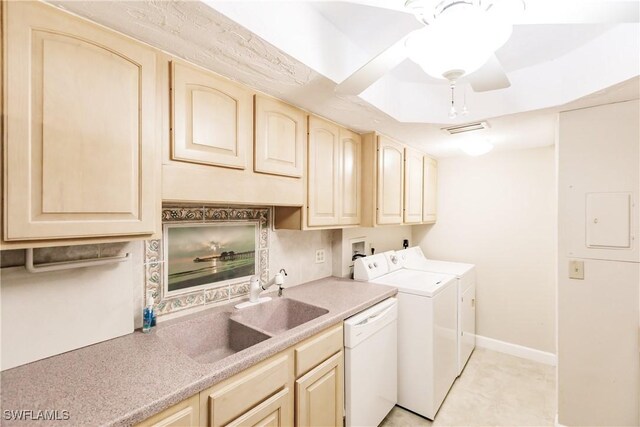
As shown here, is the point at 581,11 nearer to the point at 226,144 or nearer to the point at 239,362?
the point at 226,144

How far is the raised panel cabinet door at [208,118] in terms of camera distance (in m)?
1.21

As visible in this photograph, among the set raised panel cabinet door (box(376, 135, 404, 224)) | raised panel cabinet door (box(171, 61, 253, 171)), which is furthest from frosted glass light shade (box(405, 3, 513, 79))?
raised panel cabinet door (box(376, 135, 404, 224))

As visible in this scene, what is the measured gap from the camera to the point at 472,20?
2.59 ft

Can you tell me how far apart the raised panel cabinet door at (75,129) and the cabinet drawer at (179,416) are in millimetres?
623

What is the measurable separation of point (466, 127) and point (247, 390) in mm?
2193

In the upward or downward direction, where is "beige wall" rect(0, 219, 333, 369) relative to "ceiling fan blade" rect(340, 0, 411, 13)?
downward

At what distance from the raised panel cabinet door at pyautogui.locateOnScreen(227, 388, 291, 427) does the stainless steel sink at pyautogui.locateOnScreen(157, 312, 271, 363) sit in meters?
0.26

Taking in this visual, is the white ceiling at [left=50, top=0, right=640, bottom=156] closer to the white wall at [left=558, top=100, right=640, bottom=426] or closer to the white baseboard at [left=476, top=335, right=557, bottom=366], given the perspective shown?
the white wall at [left=558, top=100, right=640, bottom=426]

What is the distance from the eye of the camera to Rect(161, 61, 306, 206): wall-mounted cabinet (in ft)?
3.99

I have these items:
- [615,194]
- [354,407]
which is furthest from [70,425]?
[615,194]

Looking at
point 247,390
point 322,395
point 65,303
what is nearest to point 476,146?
point 322,395

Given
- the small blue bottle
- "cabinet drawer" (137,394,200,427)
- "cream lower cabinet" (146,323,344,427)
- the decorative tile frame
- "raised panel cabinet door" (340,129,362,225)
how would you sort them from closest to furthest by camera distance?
1. "cabinet drawer" (137,394,200,427)
2. "cream lower cabinet" (146,323,344,427)
3. the small blue bottle
4. the decorative tile frame
5. "raised panel cabinet door" (340,129,362,225)

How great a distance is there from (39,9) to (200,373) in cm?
128

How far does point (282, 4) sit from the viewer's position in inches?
47.1
